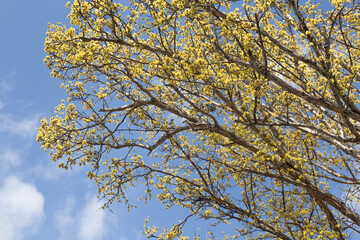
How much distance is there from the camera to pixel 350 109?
6316 millimetres

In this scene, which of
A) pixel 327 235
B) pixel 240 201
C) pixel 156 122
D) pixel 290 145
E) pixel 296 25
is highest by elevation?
pixel 296 25

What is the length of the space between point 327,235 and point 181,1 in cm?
618

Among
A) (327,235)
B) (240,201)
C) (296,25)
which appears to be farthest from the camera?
(240,201)

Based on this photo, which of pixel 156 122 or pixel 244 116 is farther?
pixel 156 122

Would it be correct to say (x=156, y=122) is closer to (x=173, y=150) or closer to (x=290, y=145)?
(x=173, y=150)

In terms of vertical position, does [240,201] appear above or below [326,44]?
below

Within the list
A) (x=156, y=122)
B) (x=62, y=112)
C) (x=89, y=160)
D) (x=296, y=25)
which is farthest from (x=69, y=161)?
(x=296, y=25)

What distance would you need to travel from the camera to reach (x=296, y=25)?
267 inches

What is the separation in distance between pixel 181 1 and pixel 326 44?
120 inches

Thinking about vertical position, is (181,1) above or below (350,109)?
above

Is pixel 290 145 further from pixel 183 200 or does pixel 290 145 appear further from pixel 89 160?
pixel 89 160

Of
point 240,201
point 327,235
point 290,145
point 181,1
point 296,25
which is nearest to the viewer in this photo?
point 181,1

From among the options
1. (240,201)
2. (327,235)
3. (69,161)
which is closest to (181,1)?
(69,161)

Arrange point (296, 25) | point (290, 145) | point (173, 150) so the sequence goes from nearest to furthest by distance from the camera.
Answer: point (296, 25), point (290, 145), point (173, 150)
